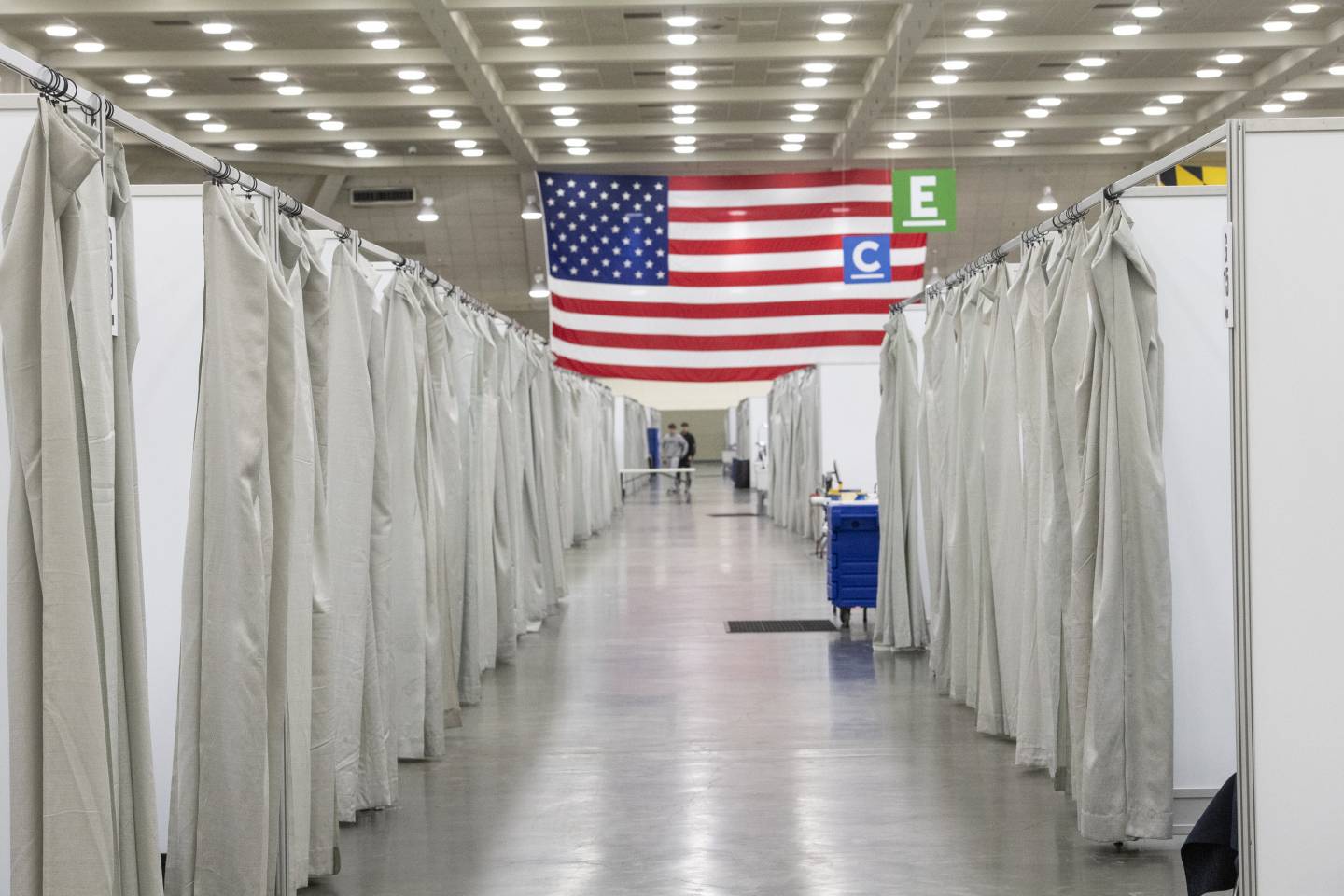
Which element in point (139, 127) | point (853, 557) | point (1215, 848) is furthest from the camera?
point (853, 557)

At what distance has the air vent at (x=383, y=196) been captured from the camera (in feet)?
74.0

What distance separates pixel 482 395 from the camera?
7043 mm

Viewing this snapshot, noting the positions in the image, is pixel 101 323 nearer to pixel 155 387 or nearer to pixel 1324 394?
pixel 155 387

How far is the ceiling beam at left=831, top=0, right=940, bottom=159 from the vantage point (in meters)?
12.7

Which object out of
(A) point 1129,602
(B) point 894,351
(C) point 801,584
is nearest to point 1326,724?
(A) point 1129,602

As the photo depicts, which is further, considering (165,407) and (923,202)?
(923,202)

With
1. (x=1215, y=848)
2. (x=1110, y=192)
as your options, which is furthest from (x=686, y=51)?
(x=1215, y=848)

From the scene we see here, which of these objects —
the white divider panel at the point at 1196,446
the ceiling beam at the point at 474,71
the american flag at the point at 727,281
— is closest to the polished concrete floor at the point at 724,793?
the white divider panel at the point at 1196,446

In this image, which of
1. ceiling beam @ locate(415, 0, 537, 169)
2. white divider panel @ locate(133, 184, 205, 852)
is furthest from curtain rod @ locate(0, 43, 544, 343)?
ceiling beam @ locate(415, 0, 537, 169)

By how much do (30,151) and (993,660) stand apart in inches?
169

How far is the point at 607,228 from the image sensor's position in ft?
60.4

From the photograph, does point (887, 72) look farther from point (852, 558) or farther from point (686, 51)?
point (852, 558)

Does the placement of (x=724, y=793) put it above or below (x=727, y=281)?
below

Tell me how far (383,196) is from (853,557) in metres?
16.1
